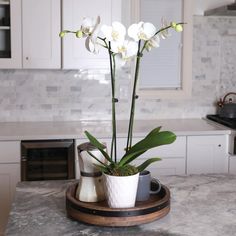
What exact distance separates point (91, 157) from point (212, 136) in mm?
2007

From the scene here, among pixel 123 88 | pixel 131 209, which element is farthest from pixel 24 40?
pixel 131 209

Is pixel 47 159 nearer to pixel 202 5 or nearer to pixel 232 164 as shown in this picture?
pixel 232 164

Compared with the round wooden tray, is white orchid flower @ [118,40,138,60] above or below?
above

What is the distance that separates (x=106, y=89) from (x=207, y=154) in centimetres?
107

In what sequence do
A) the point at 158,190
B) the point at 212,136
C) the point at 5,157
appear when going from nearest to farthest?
1. the point at 158,190
2. the point at 5,157
3. the point at 212,136

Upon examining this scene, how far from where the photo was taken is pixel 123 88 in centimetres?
396

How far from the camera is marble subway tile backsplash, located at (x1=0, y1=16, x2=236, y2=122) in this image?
150 inches

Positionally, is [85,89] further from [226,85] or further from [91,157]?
[91,157]

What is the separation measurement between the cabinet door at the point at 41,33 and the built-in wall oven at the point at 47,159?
638 millimetres

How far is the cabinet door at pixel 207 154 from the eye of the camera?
3.46 metres

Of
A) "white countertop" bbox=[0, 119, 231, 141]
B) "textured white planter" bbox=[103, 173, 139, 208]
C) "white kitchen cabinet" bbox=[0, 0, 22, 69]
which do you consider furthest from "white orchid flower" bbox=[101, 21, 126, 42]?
"white kitchen cabinet" bbox=[0, 0, 22, 69]

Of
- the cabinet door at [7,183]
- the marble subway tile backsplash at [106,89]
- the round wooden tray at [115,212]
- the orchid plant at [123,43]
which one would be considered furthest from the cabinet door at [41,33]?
the round wooden tray at [115,212]

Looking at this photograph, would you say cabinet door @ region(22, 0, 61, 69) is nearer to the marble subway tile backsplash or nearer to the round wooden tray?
the marble subway tile backsplash

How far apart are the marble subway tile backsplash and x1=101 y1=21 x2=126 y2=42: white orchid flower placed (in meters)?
2.37
